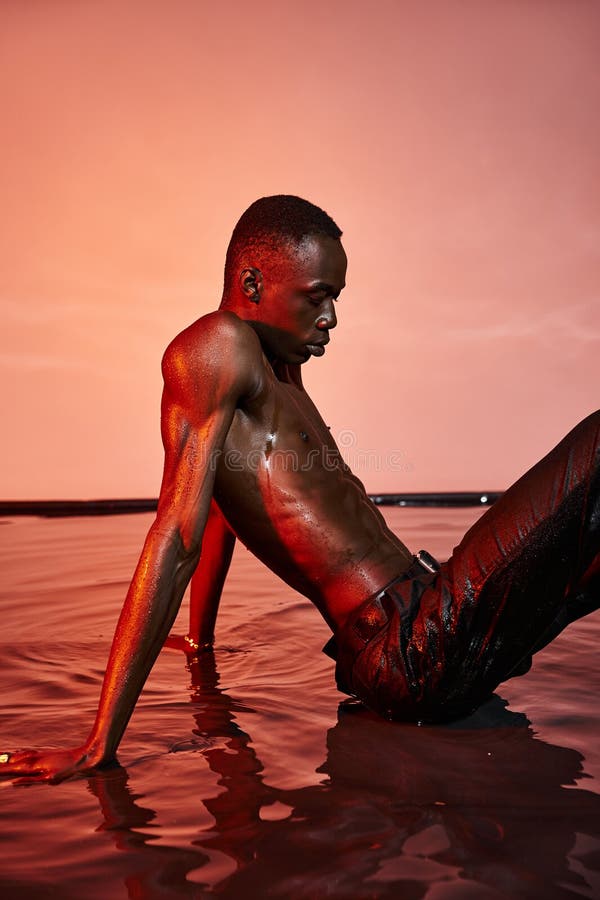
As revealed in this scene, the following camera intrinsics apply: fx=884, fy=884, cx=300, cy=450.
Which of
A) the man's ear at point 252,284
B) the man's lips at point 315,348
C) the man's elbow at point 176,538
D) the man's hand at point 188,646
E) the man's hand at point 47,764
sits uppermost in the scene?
the man's ear at point 252,284

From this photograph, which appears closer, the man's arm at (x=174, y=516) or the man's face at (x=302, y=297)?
the man's arm at (x=174, y=516)

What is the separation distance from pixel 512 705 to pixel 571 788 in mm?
444

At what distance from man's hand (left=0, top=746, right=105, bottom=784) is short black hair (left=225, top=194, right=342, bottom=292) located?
2.90ft

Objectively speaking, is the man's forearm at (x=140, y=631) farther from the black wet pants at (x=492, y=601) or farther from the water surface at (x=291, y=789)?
the black wet pants at (x=492, y=601)

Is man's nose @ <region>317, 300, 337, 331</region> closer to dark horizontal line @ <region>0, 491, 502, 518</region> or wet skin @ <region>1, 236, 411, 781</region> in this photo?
wet skin @ <region>1, 236, 411, 781</region>

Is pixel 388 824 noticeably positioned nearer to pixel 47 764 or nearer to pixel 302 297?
pixel 47 764

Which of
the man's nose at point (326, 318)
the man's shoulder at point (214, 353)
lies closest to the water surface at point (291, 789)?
the man's shoulder at point (214, 353)

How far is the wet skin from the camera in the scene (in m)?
1.34

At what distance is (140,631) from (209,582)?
0.74 meters

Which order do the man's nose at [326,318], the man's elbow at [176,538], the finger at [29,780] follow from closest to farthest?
the finger at [29,780], the man's elbow at [176,538], the man's nose at [326,318]

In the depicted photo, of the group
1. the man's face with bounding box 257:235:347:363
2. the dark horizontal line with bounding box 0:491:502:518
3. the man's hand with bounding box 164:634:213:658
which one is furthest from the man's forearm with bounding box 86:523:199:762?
the dark horizontal line with bounding box 0:491:502:518

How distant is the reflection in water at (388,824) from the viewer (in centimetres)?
98

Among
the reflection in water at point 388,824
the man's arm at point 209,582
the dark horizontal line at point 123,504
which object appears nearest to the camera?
the reflection in water at point 388,824

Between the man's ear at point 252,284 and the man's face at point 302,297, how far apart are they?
0.04ft
